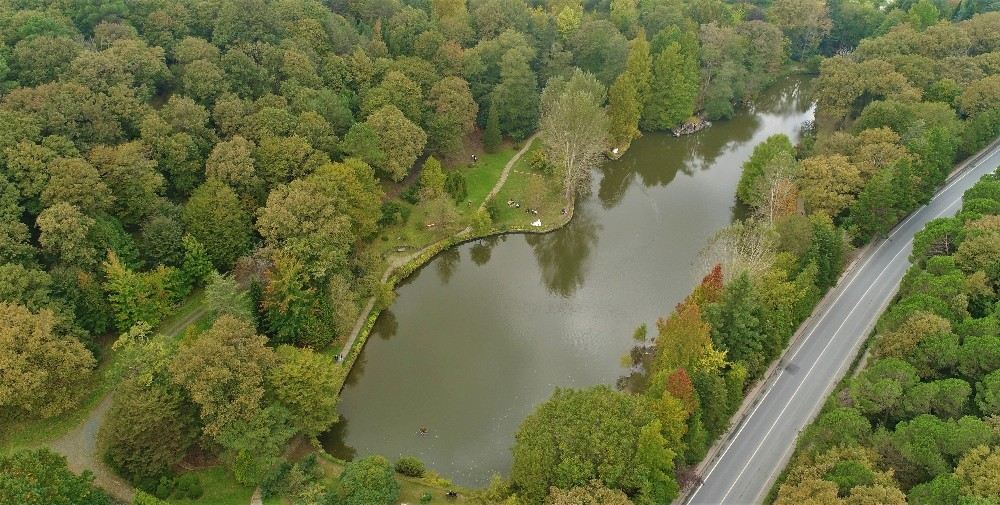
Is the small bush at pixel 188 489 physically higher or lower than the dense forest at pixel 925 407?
higher

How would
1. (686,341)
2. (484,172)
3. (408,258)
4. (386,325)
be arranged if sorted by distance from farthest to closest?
(484,172) → (408,258) → (386,325) → (686,341)

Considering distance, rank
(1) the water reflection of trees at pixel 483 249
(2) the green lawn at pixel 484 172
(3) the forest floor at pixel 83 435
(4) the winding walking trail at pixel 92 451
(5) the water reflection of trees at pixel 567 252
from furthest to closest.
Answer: (2) the green lawn at pixel 484 172 → (1) the water reflection of trees at pixel 483 249 → (5) the water reflection of trees at pixel 567 252 → (3) the forest floor at pixel 83 435 → (4) the winding walking trail at pixel 92 451

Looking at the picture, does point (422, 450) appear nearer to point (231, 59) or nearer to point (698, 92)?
point (231, 59)

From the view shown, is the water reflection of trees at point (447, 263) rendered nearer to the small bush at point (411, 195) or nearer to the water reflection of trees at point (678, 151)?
the small bush at point (411, 195)

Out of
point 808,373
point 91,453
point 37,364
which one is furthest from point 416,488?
point 808,373

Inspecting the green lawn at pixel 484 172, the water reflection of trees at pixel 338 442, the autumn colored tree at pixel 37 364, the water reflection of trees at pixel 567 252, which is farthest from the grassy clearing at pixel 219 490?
the green lawn at pixel 484 172

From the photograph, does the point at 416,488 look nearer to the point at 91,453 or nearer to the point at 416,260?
the point at 91,453
